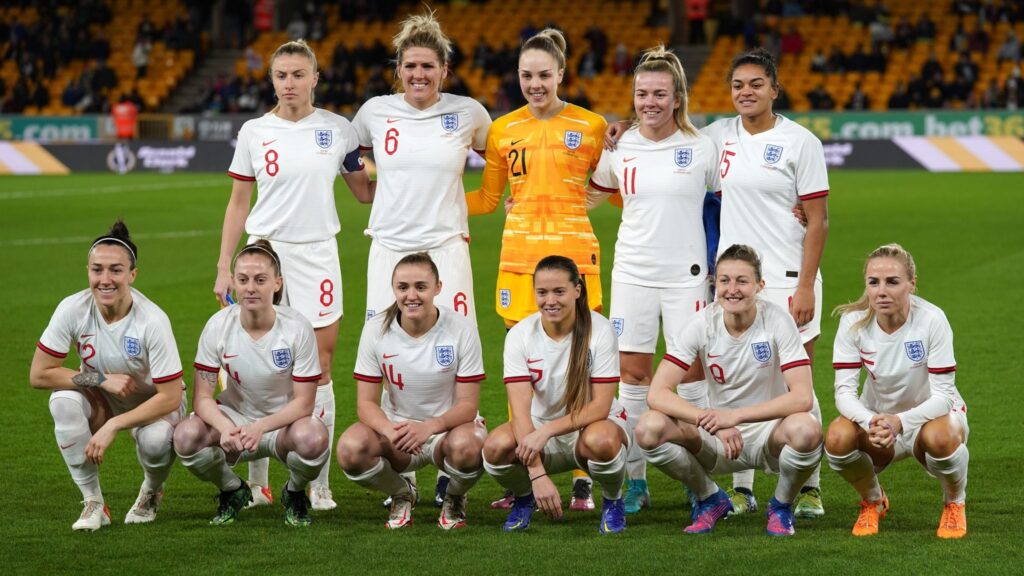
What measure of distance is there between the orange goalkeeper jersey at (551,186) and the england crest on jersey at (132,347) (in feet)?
5.72

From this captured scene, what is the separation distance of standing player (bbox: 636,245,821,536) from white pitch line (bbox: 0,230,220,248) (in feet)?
41.2

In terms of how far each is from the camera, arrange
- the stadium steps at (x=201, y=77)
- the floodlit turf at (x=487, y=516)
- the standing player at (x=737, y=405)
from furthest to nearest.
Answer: the stadium steps at (x=201, y=77) < the standing player at (x=737, y=405) < the floodlit turf at (x=487, y=516)

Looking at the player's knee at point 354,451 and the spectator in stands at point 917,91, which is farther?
the spectator in stands at point 917,91

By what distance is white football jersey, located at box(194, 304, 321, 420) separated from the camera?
601 centimetres

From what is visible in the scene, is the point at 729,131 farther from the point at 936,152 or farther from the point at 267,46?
the point at 267,46

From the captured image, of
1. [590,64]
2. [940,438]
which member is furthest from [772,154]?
[590,64]

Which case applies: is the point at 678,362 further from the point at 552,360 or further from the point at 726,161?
the point at 726,161

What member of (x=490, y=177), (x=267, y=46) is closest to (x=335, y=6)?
(x=267, y=46)

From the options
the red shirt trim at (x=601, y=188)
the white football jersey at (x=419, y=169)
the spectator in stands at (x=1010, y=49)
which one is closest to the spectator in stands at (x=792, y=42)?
the spectator in stands at (x=1010, y=49)

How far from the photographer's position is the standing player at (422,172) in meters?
6.53

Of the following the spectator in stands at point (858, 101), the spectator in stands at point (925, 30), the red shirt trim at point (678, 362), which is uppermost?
the spectator in stands at point (925, 30)

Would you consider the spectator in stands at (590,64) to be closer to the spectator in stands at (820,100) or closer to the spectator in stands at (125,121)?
the spectator in stands at (820,100)

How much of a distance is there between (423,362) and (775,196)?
5.76 feet

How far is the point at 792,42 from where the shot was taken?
31.8 meters
